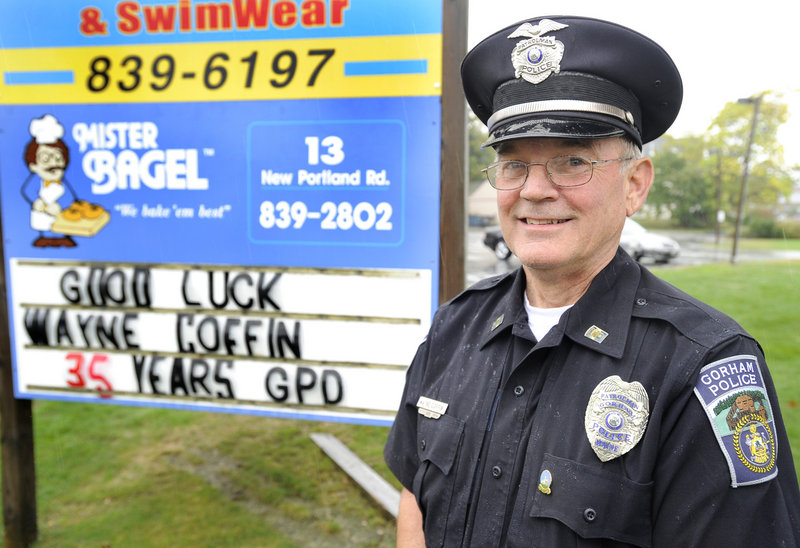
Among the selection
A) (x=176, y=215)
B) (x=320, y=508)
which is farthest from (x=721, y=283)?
(x=176, y=215)

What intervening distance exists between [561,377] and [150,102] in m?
2.24

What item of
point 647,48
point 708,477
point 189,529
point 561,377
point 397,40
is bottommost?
point 189,529

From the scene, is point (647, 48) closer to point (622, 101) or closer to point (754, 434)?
point (622, 101)

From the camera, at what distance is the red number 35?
2.81 meters

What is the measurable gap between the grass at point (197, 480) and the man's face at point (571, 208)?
2.21m

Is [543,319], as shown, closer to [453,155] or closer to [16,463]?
[453,155]

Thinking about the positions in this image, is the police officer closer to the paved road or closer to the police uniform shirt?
the police uniform shirt

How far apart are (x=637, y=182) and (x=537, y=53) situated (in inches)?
14.0

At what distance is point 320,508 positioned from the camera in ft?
10.7

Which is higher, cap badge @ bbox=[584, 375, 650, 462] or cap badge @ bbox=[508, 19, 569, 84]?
cap badge @ bbox=[508, 19, 569, 84]

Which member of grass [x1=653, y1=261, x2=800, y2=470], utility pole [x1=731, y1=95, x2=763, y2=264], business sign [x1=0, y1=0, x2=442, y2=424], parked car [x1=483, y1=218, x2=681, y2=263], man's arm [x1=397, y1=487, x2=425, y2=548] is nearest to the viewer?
man's arm [x1=397, y1=487, x2=425, y2=548]

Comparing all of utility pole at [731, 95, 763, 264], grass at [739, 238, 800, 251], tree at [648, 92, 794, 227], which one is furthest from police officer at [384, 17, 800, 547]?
tree at [648, 92, 794, 227]

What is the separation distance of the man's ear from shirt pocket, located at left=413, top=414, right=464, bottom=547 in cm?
61

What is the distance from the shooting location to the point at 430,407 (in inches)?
56.2
